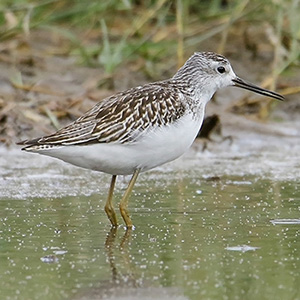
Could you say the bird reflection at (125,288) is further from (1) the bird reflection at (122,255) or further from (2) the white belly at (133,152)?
(2) the white belly at (133,152)

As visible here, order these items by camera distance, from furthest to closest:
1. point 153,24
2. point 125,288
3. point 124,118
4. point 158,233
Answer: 1. point 153,24
2. point 124,118
3. point 158,233
4. point 125,288

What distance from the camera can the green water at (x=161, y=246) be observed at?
171 inches

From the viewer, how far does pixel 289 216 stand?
6.12 m

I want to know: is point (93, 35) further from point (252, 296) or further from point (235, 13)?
point (252, 296)

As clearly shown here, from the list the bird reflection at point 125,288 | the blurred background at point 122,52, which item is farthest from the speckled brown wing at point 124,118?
the blurred background at point 122,52

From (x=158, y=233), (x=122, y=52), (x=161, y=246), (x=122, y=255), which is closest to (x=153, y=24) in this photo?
(x=122, y=52)

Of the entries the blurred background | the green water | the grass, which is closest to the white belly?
the green water

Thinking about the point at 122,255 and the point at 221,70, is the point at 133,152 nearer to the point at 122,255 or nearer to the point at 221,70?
the point at 122,255

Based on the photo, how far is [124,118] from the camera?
20.0 ft

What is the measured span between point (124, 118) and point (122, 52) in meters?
4.13

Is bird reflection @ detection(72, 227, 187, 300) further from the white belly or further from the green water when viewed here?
the white belly

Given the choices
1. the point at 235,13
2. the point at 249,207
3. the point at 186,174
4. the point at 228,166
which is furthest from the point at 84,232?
the point at 235,13

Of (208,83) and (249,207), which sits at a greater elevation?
(208,83)

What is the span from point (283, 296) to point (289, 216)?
1.97 meters
